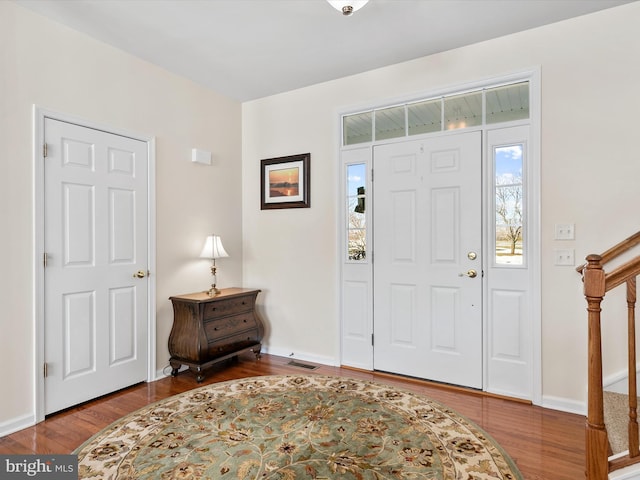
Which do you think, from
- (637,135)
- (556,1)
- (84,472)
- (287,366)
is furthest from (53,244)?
(637,135)

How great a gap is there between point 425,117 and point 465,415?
243cm

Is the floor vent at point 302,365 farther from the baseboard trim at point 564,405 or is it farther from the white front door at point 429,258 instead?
the baseboard trim at point 564,405

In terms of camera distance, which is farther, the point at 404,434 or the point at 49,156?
the point at 49,156

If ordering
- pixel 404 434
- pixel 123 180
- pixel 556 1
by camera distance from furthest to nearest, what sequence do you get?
pixel 123 180, pixel 556 1, pixel 404 434

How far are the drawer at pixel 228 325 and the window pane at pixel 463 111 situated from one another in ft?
8.59

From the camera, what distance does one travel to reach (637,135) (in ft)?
8.34

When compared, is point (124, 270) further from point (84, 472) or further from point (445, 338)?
point (445, 338)

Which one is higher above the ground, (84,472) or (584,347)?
(584,347)

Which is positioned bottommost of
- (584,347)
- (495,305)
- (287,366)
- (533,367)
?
(287,366)

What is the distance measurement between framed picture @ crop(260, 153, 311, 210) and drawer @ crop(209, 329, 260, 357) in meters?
1.39

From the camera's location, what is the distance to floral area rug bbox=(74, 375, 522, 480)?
197cm

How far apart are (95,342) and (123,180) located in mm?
1331

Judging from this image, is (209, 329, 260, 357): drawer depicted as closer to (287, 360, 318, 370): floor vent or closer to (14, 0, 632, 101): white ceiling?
(287, 360, 318, 370): floor vent

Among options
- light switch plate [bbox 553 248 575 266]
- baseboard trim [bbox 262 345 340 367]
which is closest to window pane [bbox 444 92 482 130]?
light switch plate [bbox 553 248 575 266]
